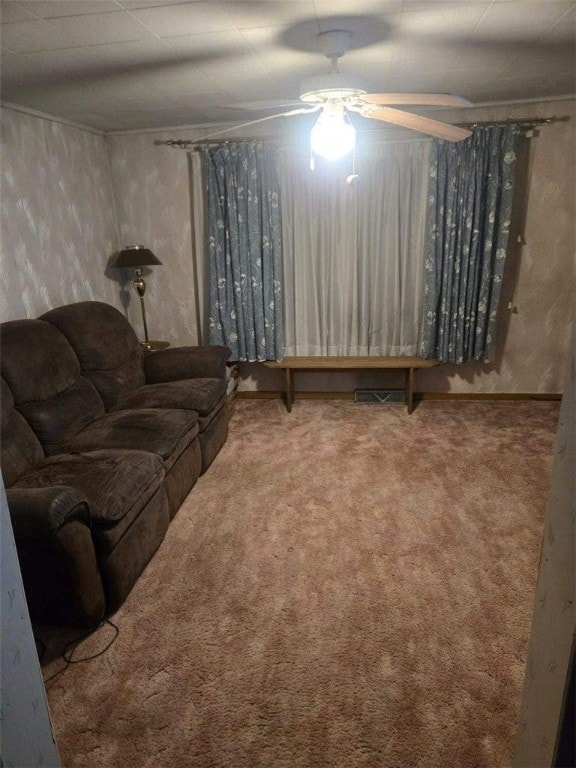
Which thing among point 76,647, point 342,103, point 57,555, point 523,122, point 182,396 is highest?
point 523,122

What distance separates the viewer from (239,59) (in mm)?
2320

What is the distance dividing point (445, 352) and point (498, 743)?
2.94 m

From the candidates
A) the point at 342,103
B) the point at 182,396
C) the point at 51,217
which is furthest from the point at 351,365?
the point at 51,217

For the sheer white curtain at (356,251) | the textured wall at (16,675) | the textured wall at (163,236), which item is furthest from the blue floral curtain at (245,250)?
the textured wall at (16,675)

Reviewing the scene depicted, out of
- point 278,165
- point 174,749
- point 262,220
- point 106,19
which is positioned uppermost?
point 106,19

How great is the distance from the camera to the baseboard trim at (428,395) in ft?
14.0

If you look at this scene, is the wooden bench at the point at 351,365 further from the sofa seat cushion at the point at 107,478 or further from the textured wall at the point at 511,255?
the sofa seat cushion at the point at 107,478

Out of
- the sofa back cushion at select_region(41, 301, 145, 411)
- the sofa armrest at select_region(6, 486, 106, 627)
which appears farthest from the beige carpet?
the sofa back cushion at select_region(41, 301, 145, 411)

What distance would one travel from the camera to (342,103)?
2.02 metres

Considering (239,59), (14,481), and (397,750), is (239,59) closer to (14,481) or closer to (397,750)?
(14,481)

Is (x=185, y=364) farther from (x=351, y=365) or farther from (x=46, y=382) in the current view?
(x=351, y=365)

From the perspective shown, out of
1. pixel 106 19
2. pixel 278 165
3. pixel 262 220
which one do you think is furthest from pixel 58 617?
pixel 278 165

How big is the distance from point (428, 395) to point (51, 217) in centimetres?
337

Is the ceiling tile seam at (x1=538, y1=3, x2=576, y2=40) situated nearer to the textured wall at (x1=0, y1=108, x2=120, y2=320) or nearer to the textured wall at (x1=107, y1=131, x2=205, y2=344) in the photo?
the textured wall at (x1=107, y1=131, x2=205, y2=344)
